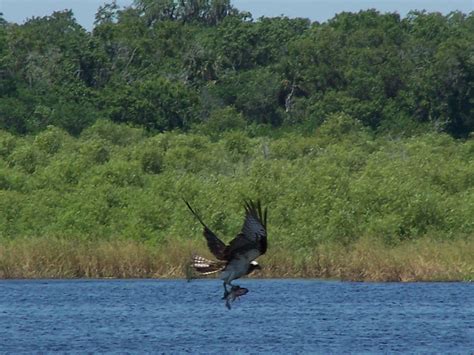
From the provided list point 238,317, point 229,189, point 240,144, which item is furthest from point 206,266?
point 240,144

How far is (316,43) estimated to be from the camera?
224 feet

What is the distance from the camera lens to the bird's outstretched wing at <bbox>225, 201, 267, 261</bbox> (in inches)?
542

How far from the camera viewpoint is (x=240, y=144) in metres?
49.8

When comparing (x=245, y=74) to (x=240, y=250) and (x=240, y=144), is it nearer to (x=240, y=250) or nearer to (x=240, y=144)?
(x=240, y=144)

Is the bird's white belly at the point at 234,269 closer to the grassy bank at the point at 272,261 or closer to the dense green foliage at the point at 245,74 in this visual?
the grassy bank at the point at 272,261

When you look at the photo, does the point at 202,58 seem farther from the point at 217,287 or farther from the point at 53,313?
the point at 53,313

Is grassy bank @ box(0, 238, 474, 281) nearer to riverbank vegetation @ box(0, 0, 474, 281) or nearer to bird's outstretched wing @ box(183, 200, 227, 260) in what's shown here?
riverbank vegetation @ box(0, 0, 474, 281)

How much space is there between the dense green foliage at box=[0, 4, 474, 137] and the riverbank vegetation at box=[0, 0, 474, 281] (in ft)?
0.31

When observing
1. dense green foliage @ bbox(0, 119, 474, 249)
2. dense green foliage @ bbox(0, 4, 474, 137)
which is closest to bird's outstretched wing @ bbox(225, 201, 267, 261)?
dense green foliage @ bbox(0, 119, 474, 249)

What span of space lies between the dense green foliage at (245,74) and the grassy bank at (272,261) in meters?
20.9

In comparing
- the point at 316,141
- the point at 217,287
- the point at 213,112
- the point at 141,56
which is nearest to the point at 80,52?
the point at 141,56

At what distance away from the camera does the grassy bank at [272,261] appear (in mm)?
35062

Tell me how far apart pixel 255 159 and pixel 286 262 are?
416 inches

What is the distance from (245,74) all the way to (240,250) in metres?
55.1
